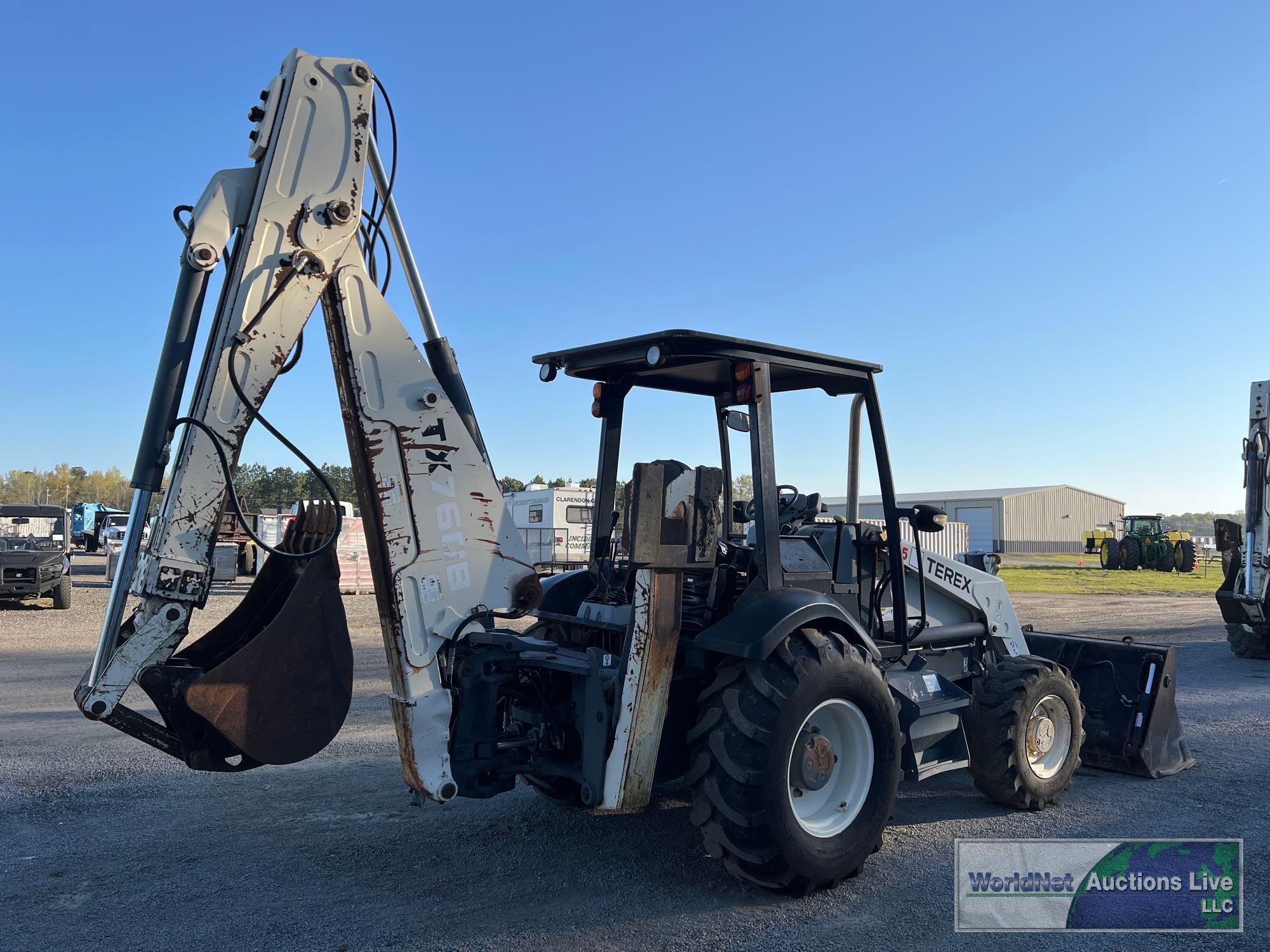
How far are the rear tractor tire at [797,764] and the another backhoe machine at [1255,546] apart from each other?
405 inches

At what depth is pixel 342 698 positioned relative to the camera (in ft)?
13.0

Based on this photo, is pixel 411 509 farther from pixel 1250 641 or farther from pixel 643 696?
pixel 1250 641

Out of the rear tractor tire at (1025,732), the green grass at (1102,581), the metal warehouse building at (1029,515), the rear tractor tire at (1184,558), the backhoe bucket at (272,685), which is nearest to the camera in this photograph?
the backhoe bucket at (272,685)

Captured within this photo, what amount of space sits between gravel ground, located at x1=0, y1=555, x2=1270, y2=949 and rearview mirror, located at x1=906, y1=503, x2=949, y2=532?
1.70 m

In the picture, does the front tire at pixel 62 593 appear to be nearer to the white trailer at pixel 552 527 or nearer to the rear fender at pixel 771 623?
the white trailer at pixel 552 527

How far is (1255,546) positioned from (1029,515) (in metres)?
58.8

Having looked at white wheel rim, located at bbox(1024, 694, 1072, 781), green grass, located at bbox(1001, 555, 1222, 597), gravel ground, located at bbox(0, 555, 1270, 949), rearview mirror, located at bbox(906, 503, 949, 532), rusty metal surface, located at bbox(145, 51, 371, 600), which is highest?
rusty metal surface, located at bbox(145, 51, 371, 600)

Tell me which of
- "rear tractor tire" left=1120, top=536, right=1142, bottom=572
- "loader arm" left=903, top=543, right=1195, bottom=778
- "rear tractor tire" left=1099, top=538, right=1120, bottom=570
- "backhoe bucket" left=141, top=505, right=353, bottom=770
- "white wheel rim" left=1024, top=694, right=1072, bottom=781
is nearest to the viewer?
"backhoe bucket" left=141, top=505, right=353, bottom=770

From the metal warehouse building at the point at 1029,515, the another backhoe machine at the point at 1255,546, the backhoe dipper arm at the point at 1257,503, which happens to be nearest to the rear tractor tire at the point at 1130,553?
the metal warehouse building at the point at 1029,515

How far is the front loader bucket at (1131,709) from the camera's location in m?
6.21

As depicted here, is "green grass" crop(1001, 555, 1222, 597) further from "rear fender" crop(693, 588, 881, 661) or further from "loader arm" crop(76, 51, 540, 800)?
"loader arm" crop(76, 51, 540, 800)

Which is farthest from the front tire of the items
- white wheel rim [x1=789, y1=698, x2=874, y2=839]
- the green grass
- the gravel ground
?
the green grass

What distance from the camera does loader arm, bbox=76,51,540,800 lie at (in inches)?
144

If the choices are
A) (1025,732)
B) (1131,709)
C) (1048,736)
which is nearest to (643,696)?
(1025,732)
